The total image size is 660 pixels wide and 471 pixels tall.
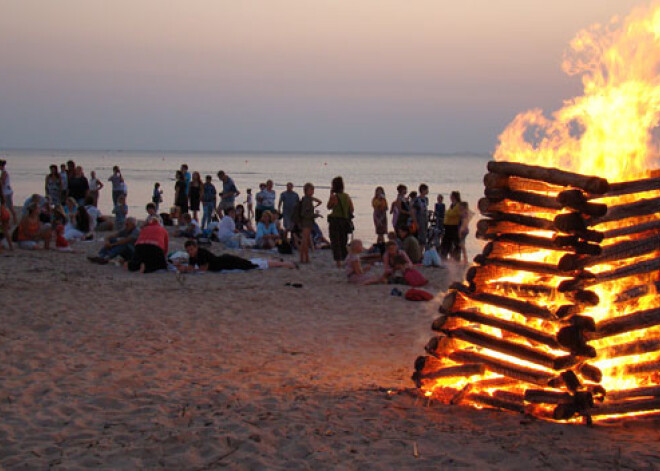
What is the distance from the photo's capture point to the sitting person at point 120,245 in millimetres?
16812

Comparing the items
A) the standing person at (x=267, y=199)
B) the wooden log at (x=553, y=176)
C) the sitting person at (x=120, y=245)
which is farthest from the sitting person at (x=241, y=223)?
the wooden log at (x=553, y=176)

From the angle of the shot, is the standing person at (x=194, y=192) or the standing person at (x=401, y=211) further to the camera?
the standing person at (x=194, y=192)

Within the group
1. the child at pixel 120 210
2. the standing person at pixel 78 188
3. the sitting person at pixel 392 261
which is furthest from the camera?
the standing person at pixel 78 188

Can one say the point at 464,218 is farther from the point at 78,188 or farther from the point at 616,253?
the point at 78,188

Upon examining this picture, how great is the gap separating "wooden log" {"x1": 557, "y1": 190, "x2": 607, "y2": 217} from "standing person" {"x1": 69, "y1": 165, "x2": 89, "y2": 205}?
19.5m

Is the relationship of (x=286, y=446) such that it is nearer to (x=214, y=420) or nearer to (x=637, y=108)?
(x=214, y=420)

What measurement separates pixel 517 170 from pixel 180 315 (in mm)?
6413

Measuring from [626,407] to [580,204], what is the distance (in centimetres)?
167

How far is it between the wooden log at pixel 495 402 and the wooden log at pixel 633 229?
1597 millimetres

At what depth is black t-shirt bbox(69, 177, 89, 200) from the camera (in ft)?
76.9

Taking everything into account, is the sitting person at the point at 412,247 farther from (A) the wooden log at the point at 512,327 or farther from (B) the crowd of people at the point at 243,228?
(A) the wooden log at the point at 512,327

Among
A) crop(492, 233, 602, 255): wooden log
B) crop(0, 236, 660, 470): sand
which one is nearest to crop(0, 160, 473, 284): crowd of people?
crop(0, 236, 660, 470): sand

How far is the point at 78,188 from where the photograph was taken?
23.5 metres

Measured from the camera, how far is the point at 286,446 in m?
5.81
